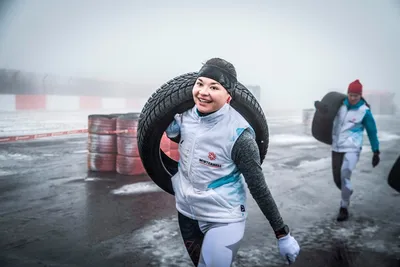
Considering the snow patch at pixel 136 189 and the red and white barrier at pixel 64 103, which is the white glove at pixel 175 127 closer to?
the snow patch at pixel 136 189

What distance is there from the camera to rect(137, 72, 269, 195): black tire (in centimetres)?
219

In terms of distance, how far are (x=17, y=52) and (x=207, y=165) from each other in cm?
3388

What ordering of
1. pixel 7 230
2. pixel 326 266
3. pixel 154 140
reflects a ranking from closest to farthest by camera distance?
pixel 154 140 → pixel 326 266 → pixel 7 230

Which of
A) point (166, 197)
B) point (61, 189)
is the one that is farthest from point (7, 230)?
point (166, 197)

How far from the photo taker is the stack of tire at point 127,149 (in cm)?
687

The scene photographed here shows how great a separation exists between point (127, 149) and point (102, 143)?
628 mm

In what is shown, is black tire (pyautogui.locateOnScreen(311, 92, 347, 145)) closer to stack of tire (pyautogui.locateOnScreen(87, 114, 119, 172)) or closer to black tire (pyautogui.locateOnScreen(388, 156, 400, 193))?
black tire (pyautogui.locateOnScreen(388, 156, 400, 193))

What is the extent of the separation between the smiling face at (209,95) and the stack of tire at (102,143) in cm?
541

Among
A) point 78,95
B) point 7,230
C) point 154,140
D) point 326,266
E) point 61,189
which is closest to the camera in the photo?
point 154,140

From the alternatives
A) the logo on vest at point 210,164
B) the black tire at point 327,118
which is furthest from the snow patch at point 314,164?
the logo on vest at point 210,164

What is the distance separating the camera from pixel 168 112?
2.20m

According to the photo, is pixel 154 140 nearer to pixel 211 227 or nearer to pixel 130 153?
pixel 211 227

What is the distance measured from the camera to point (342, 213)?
4637 mm

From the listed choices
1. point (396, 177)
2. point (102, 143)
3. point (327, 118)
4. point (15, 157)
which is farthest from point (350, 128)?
point (15, 157)
